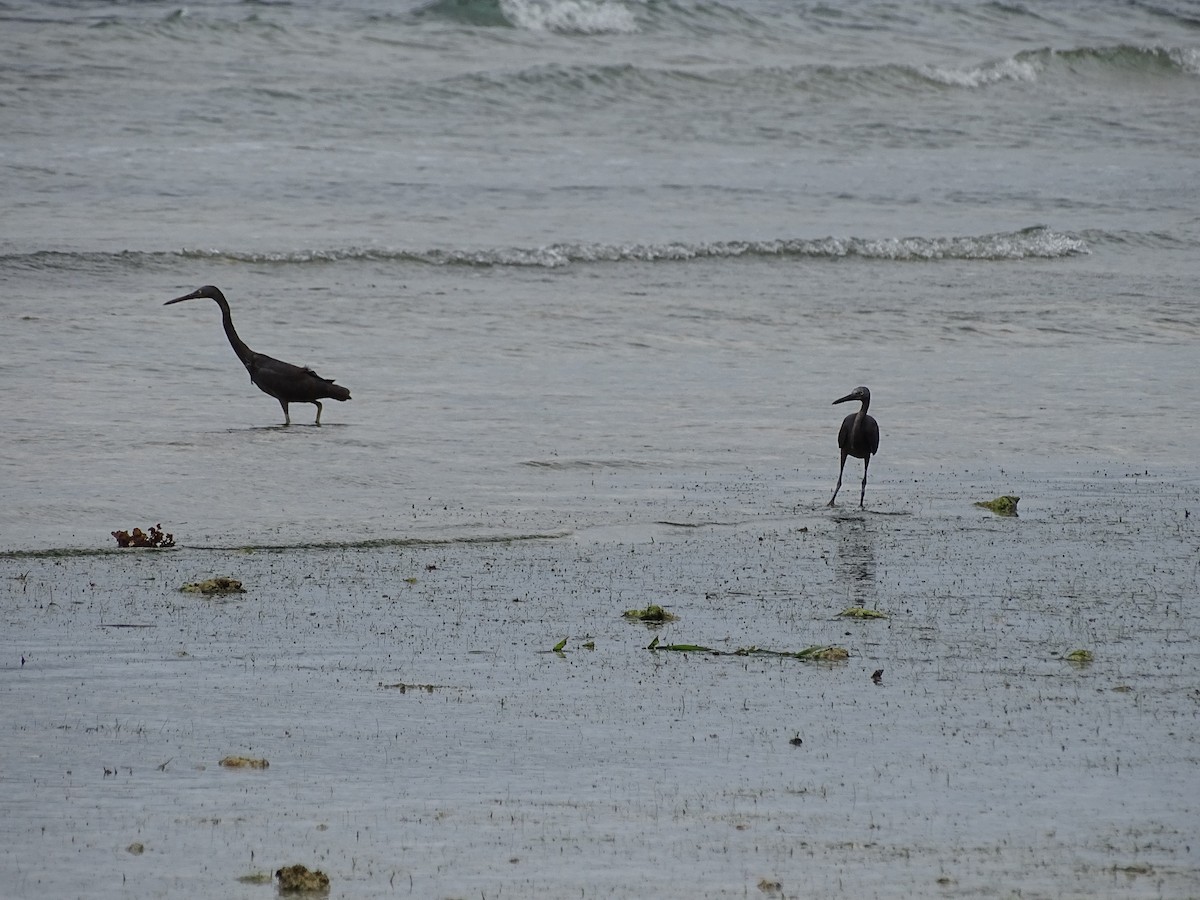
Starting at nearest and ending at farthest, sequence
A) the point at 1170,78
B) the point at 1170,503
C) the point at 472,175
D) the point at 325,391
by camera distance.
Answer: the point at 1170,503
the point at 325,391
the point at 472,175
the point at 1170,78

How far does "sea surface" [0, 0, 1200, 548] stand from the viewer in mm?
10969

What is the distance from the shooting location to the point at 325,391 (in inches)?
493

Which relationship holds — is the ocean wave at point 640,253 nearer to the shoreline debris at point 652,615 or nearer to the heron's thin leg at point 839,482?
the heron's thin leg at point 839,482

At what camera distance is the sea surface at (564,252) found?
36.0ft

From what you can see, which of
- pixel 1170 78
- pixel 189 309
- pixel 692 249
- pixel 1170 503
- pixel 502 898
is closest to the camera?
pixel 502 898

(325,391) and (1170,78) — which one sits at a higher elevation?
(1170,78)

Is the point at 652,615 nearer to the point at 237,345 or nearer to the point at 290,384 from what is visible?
the point at 290,384

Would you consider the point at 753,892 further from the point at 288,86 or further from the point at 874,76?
the point at 874,76

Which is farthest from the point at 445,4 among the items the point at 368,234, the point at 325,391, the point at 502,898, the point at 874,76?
the point at 502,898

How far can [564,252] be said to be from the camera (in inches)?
781

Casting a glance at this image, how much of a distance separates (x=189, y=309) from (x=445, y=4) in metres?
19.3

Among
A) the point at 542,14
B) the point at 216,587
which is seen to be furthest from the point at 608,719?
the point at 542,14

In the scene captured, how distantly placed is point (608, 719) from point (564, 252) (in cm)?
1434

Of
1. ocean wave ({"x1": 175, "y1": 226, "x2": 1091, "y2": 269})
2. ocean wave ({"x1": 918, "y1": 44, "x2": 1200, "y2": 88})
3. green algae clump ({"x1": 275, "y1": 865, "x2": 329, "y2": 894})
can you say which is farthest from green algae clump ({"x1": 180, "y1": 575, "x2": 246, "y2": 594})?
ocean wave ({"x1": 918, "y1": 44, "x2": 1200, "y2": 88})
